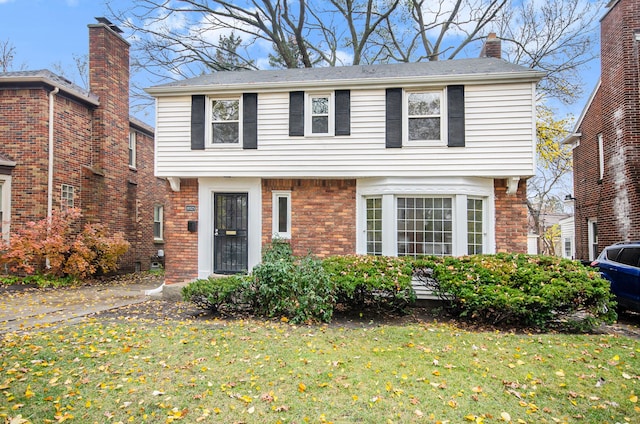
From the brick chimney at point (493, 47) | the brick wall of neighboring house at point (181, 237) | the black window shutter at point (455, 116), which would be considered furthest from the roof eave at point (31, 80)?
the brick chimney at point (493, 47)

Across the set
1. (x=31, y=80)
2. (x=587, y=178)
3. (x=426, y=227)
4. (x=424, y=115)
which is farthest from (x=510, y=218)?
(x=31, y=80)

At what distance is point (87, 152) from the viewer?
1316cm

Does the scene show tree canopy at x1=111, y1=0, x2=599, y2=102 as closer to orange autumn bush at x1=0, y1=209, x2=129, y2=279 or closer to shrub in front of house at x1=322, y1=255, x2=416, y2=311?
orange autumn bush at x1=0, y1=209, x2=129, y2=279

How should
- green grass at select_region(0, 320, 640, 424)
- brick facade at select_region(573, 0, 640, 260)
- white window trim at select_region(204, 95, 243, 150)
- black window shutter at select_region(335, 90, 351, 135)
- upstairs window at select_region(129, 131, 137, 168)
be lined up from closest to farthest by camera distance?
green grass at select_region(0, 320, 640, 424), black window shutter at select_region(335, 90, 351, 135), white window trim at select_region(204, 95, 243, 150), brick facade at select_region(573, 0, 640, 260), upstairs window at select_region(129, 131, 137, 168)

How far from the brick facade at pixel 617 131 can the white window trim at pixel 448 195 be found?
576 cm

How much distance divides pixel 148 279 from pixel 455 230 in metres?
10.3

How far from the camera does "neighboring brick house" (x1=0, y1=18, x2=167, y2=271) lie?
1134 centimetres

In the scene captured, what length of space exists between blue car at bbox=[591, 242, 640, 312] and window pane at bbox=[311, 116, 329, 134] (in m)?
6.42

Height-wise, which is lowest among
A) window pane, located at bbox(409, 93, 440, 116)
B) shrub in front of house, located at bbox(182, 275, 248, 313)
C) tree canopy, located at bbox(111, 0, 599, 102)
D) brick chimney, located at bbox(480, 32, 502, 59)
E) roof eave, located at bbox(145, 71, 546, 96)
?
shrub in front of house, located at bbox(182, 275, 248, 313)

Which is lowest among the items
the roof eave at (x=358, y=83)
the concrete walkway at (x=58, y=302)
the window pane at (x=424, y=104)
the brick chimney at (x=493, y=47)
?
the concrete walkway at (x=58, y=302)

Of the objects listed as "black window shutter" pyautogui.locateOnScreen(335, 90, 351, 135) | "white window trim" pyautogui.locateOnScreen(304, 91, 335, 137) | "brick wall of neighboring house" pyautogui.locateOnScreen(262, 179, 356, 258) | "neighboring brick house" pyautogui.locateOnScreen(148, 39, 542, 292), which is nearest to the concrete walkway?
"neighboring brick house" pyautogui.locateOnScreen(148, 39, 542, 292)

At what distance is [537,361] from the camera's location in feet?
15.6

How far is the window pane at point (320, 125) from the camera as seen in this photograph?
30.8 feet

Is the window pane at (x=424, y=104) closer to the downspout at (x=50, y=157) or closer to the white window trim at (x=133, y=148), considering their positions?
the downspout at (x=50, y=157)
